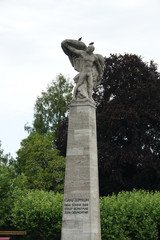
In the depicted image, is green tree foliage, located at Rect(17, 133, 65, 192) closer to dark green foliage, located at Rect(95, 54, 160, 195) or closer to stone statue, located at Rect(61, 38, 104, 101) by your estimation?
dark green foliage, located at Rect(95, 54, 160, 195)

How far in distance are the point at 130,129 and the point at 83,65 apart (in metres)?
15.7

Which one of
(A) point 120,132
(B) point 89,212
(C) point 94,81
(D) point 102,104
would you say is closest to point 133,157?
(A) point 120,132

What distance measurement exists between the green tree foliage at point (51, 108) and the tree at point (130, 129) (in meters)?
9.10

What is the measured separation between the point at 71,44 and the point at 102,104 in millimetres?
17655

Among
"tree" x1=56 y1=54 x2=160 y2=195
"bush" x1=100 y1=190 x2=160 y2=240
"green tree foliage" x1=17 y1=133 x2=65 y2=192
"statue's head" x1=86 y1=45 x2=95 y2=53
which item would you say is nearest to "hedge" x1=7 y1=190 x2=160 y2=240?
"bush" x1=100 y1=190 x2=160 y2=240

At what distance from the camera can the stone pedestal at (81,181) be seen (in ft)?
45.0

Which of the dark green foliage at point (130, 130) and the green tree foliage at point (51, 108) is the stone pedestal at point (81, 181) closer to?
the dark green foliage at point (130, 130)

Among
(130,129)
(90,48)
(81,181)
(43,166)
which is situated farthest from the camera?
(43,166)

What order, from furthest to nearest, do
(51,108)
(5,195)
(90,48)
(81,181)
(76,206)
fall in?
(51,108) < (5,195) < (90,48) < (81,181) < (76,206)

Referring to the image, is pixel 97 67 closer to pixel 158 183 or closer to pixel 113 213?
pixel 113 213

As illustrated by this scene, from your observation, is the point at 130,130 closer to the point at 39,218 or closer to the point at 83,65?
the point at 39,218

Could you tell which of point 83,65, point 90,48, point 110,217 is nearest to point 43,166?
point 110,217

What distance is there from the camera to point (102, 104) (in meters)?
34.1

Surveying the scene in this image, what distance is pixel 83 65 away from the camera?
1642 cm
